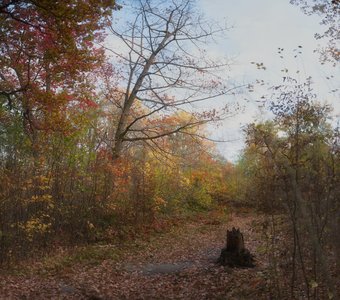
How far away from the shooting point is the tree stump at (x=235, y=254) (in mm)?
10023

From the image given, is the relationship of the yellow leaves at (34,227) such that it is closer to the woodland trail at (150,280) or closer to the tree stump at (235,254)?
the woodland trail at (150,280)

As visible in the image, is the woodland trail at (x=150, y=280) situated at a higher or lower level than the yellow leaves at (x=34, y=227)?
lower

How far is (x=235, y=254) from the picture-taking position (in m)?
10.2

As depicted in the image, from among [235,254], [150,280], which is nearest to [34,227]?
[150,280]

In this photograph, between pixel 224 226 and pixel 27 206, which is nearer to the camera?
pixel 27 206

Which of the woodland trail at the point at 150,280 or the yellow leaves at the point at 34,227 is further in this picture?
the yellow leaves at the point at 34,227

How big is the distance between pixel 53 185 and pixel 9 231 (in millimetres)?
2571

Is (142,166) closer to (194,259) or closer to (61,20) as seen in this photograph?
(194,259)

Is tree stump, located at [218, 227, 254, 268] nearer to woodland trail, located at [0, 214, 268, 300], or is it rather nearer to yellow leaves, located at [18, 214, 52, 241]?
woodland trail, located at [0, 214, 268, 300]

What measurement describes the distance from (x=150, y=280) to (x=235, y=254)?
7.38ft

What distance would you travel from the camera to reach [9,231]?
992 cm

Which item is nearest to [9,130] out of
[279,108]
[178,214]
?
[279,108]

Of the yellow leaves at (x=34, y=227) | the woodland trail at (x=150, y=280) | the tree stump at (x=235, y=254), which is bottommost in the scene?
the woodland trail at (x=150, y=280)

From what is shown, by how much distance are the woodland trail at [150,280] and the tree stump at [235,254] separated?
25 cm
